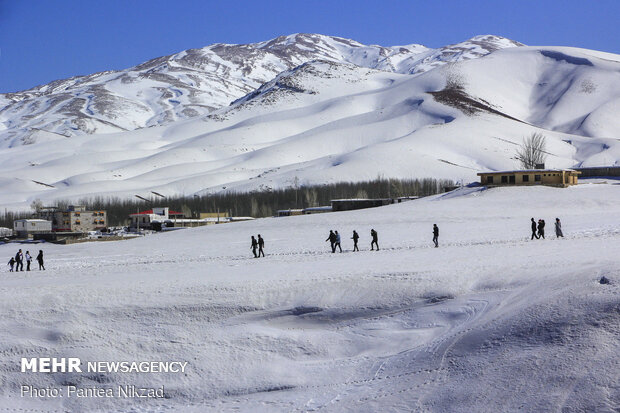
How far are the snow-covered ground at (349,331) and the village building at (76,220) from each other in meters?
71.7

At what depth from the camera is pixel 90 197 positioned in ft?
507

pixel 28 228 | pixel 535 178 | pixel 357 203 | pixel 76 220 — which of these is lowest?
pixel 28 228

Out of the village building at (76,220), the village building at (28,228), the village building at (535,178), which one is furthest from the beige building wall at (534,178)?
the village building at (28,228)

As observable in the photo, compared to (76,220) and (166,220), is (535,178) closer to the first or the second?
(166,220)

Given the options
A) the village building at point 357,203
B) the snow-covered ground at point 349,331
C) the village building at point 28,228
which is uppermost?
the village building at point 357,203

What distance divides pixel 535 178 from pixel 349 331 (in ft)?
175

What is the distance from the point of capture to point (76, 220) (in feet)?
323

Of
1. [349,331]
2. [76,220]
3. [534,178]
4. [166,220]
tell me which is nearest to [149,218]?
[166,220]

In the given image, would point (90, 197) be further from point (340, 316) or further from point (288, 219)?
point (340, 316)

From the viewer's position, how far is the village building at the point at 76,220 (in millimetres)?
98250

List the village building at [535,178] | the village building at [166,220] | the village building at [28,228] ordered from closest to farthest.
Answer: the village building at [535,178]
the village building at [166,220]
the village building at [28,228]

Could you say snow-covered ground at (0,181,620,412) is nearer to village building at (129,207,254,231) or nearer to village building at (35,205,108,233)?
village building at (129,207,254,231)

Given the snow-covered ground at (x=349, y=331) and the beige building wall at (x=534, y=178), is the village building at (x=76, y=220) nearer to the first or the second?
the beige building wall at (x=534, y=178)

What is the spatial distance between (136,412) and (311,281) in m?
8.12
